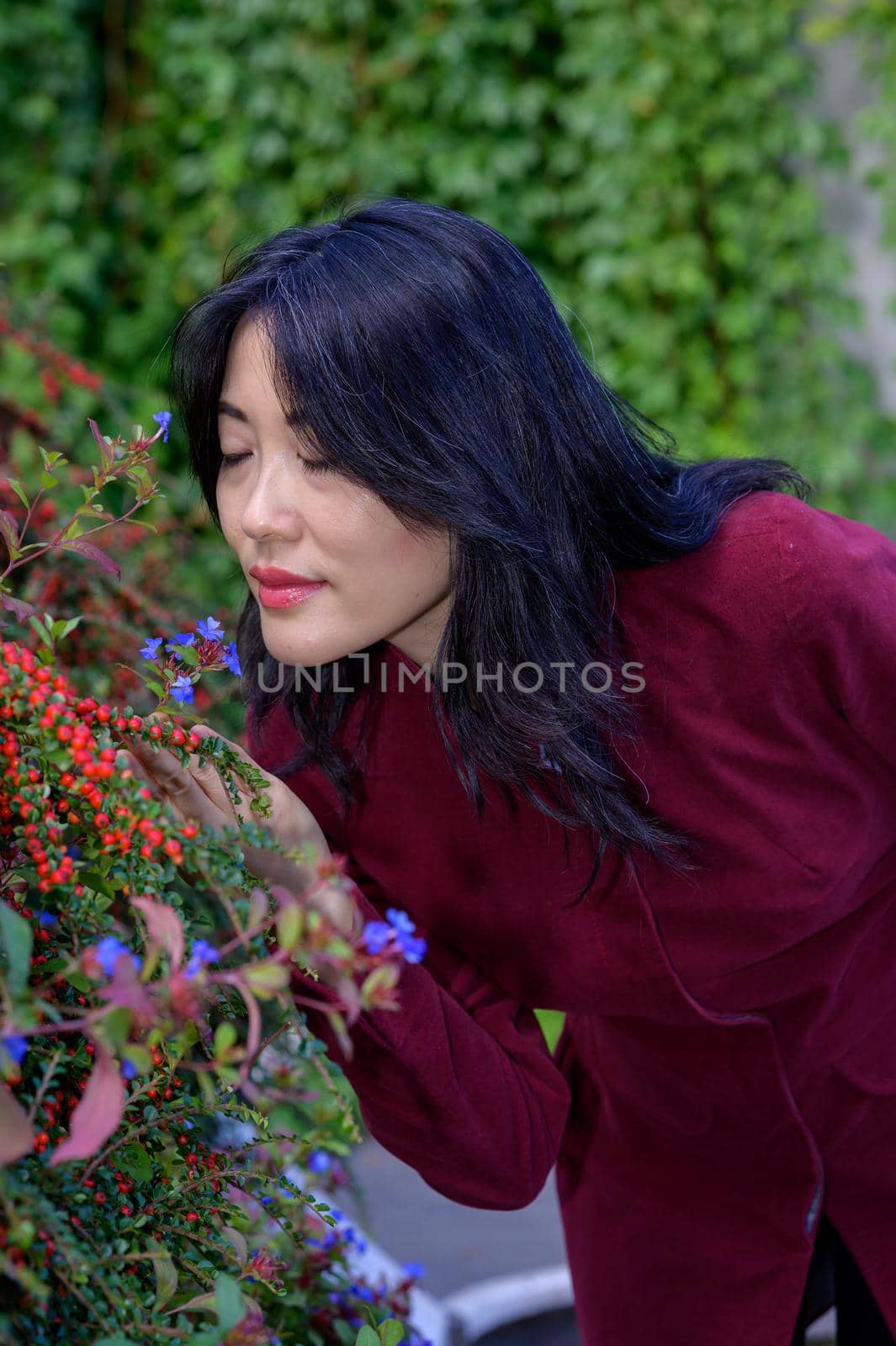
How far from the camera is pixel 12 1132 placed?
60 centimetres

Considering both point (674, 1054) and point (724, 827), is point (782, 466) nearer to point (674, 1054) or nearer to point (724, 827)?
point (724, 827)

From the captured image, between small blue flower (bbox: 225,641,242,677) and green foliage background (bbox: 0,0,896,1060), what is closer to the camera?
small blue flower (bbox: 225,641,242,677)

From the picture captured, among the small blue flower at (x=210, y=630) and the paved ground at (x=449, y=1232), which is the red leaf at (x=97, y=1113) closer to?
the small blue flower at (x=210, y=630)

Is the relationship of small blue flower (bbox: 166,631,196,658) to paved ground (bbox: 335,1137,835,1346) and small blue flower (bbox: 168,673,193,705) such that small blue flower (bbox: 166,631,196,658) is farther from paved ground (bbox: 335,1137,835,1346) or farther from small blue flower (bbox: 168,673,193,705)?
paved ground (bbox: 335,1137,835,1346)

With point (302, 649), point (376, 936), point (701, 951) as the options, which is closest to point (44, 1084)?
point (376, 936)

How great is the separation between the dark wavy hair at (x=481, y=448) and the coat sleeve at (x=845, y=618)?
0.09m

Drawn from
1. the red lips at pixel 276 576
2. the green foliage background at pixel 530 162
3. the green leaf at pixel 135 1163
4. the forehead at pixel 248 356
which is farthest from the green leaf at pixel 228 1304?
the green foliage background at pixel 530 162

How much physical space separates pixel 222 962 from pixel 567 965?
0.34 m

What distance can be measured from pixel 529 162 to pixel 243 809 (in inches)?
115

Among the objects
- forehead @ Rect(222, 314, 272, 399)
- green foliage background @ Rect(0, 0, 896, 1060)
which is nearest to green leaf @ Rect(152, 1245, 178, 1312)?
forehead @ Rect(222, 314, 272, 399)

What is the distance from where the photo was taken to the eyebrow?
104 centimetres

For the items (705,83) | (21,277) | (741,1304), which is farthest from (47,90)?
(741,1304)

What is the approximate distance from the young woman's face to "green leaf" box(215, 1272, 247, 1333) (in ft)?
1.72

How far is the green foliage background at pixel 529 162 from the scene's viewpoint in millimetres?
3395
